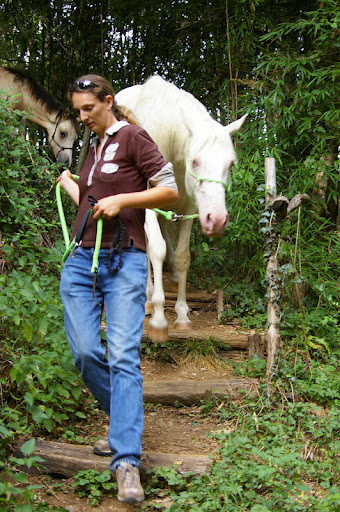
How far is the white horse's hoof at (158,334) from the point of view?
3.86m

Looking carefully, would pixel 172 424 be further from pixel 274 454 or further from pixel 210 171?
pixel 210 171

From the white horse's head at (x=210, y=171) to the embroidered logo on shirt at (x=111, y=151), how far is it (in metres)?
1.12

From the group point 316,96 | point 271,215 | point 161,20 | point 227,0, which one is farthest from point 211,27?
point 271,215

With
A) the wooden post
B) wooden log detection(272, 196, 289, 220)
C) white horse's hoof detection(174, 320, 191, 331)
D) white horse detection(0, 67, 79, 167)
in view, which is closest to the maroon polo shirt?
wooden log detection(272, 196, 289, 220)

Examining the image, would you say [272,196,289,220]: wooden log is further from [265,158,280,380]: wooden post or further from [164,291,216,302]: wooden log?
[164,291,216,302]: wooden log

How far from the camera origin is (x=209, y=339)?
4129mm

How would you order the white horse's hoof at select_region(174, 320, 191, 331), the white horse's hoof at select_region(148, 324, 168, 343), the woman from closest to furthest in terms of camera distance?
the woman
the white horse's hoof at select_region(148, 324, 168, 343)
the white horse's hoof at select_region(174, 320, 191, 331)

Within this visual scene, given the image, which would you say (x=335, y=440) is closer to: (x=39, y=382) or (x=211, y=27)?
(x=39, y=382)

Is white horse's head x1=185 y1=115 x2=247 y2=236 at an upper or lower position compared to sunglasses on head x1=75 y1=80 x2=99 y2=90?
lower

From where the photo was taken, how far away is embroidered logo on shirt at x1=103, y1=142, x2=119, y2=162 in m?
2.34

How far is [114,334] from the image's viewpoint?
2236mm

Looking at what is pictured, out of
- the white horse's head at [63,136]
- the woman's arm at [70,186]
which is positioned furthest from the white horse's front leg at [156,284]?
the white horse's head at [63,136]

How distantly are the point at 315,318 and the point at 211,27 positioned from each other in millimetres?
3466

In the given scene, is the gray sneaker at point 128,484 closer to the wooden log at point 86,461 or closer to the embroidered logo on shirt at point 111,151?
the wooden log at point 86,461
